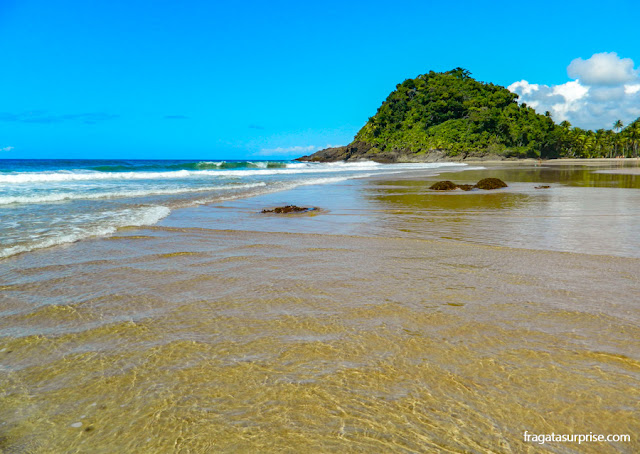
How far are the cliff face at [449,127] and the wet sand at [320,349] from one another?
3225 inches

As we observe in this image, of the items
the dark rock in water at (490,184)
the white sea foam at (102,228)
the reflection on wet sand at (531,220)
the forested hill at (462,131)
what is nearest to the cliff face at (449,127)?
the forested hill at (462,131)

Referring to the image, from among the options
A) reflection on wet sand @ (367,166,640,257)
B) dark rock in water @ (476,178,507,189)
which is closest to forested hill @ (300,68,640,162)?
dark rock in water @ (476,178,507,189)

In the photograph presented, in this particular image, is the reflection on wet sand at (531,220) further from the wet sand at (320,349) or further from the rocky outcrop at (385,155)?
the rocky outcrop at (385,155)

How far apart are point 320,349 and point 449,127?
9429 cm

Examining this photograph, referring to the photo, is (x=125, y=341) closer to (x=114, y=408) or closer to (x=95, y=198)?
(x=114, y=408)

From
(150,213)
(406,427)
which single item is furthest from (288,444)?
(150,213)

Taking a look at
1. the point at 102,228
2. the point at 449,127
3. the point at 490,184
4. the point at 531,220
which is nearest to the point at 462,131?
the point at 449,127

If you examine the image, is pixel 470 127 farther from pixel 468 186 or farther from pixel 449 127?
pixel 468 186

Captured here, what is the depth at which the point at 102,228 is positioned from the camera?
685 cm

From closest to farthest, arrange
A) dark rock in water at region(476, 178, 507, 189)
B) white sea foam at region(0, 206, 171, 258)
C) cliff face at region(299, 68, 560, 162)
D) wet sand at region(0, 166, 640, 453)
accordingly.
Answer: wet sand at region(0, 166, 640, 453)
white sea foam at region(0, 206, 171, 258)
dark rock in water at region(476, 178, 507, 189)
cliff face at region(299, 68, 560, 162)

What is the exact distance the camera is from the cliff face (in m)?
83.2

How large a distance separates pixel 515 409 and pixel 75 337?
2.62 m

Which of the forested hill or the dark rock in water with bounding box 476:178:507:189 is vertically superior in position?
the forested hill

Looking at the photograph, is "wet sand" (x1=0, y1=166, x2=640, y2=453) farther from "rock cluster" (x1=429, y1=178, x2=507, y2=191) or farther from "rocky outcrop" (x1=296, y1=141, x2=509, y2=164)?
"rocky outcrop" (x1=296, y1=141, x2=509, y2=164)
